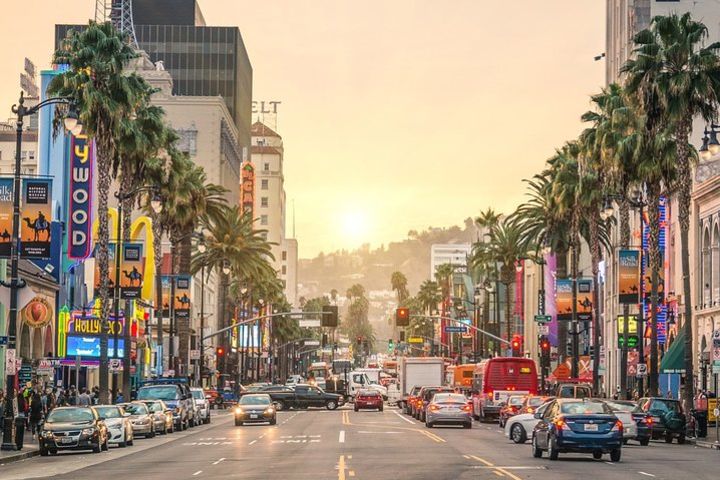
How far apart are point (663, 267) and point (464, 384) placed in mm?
18620

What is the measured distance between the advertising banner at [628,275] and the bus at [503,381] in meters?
10.7

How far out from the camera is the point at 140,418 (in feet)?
177

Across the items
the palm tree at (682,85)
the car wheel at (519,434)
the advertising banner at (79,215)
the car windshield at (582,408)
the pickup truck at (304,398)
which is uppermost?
the palm tree at (682,85)

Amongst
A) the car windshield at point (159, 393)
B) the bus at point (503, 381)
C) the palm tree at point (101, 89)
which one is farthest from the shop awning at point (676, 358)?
the palm tree at point (101, 89)

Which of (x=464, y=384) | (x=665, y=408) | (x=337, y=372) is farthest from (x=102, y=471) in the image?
(x=337, y=372)

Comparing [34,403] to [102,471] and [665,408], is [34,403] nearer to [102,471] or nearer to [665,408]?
[102,471]

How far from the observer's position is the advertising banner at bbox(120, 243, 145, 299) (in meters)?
62.6

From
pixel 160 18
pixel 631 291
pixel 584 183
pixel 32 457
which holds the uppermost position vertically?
pixel 160 18

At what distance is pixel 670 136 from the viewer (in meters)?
61.7

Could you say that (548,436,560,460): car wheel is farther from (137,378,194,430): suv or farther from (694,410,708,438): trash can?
(137,378,194,430): suv

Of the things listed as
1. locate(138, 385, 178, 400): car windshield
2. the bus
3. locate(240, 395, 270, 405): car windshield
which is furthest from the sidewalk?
the bus

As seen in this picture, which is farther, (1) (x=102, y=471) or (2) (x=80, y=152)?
(2) (x=80, y=152)

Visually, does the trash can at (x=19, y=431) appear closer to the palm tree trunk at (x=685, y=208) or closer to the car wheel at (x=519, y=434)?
the car wheel at (x=519, y=434)

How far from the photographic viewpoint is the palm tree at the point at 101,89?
58906 mm
